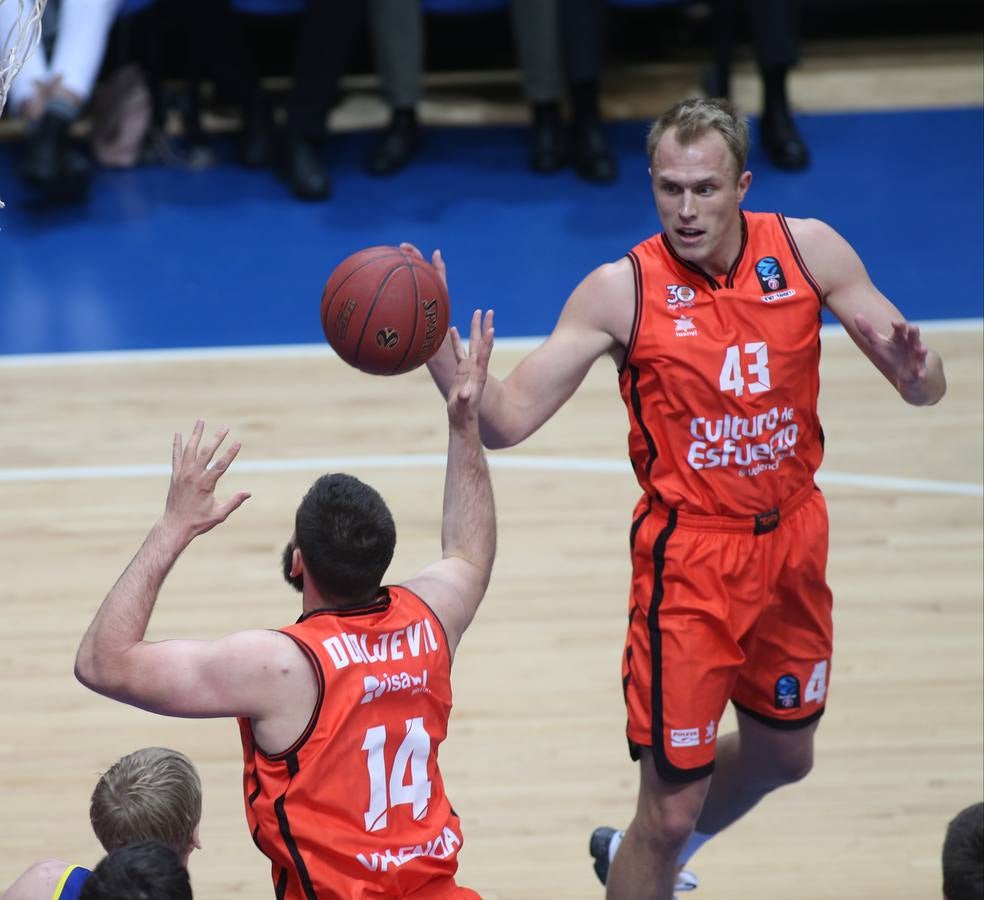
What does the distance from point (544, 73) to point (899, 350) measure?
5701 millimetres

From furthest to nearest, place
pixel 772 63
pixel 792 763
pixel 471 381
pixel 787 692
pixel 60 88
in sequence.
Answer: pixel 772 63, pixel 60 88, pixel 792 763, pixel 787 692, pixel 471 381

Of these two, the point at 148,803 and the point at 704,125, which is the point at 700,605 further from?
A: the point at 148,803

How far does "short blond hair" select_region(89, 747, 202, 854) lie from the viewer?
318 centimetres

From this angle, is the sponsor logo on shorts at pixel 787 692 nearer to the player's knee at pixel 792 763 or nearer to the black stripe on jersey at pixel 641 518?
the player's knee at pixel 792 763

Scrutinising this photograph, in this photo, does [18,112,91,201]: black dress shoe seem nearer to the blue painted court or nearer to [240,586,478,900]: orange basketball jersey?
the blue painted court

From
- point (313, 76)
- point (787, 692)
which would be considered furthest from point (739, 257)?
point (313, 76)

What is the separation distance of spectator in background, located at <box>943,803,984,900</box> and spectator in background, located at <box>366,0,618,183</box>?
6924mm

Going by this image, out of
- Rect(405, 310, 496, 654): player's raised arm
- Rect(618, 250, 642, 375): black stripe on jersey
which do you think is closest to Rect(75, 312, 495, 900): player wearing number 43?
Rect(405, 310, 496, 654): player's raised arm

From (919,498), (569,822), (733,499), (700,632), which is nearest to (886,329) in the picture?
(733,499)

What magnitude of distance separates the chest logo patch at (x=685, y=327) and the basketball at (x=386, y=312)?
57 cm

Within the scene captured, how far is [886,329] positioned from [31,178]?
20.0 feet

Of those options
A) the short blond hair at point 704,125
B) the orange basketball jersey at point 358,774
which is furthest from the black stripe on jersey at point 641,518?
the orange basketball jersey at point 358,774

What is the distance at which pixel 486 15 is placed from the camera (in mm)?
10781

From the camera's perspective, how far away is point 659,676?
389cm
